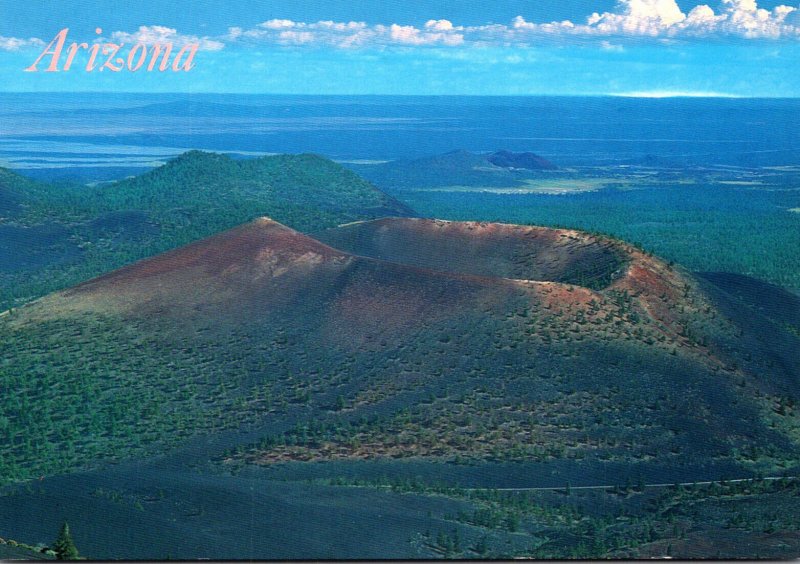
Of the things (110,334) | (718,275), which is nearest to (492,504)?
(110,334)

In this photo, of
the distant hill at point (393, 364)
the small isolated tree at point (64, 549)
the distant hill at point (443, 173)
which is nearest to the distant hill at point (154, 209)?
the distant hill at point (393, 364)

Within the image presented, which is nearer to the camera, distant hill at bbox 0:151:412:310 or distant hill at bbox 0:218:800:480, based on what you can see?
distant hill at bbox 0:218:800:480

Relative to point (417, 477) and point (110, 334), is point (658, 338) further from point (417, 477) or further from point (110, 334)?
point (110, 334)

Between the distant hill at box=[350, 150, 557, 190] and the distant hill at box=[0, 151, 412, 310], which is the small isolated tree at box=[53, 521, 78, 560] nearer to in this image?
the distant hill at box=[0, 151, 412, 310]

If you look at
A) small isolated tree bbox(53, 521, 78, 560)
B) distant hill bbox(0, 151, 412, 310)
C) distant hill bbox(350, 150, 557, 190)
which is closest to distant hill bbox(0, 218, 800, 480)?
small isolated tree bbox(53, 521, 78, 560)

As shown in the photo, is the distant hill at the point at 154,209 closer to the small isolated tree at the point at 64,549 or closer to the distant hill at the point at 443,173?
the distant hill at the point at 443,173

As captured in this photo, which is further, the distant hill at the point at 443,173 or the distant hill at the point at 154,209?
the distant hill at the point at 443,173

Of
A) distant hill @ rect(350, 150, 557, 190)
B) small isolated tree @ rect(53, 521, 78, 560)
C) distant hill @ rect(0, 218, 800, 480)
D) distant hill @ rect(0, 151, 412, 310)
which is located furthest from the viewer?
distant hill @ rect(350, 150, 557, 190)
